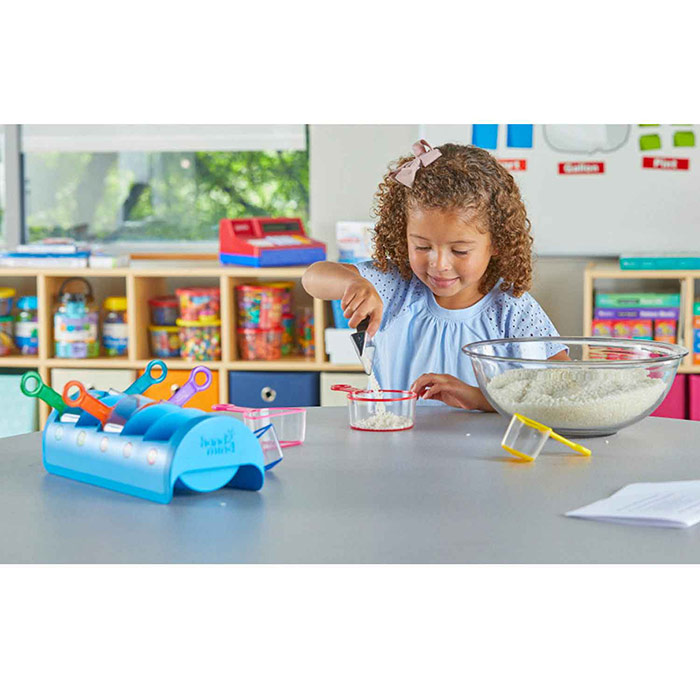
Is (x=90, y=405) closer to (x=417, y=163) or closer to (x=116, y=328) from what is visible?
(x=417, y=163)

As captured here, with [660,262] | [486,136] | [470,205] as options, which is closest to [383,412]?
[470,205]

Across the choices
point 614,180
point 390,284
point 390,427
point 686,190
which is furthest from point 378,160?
point 390,427

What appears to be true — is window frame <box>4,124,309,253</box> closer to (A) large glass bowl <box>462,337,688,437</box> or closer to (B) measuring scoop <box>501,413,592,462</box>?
(A) large glass bowl <box>462,337,688,437</box>

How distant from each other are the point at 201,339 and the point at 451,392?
181cm

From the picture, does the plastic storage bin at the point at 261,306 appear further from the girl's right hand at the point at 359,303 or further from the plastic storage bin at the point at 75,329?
the girl's right hand at the point at 359,303

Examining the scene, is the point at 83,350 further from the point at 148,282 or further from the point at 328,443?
the point at 328,443

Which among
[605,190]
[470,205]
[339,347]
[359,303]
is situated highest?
[605,190]

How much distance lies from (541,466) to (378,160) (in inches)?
91.1

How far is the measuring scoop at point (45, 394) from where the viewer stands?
109 cm

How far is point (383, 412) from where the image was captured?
1.37 meters

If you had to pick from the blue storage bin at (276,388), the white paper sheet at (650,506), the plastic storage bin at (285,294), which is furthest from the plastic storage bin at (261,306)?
the white paper sheet at (650,506)

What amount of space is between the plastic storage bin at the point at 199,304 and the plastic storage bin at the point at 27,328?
517 millimetres

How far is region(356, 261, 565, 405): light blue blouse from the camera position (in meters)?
1.84

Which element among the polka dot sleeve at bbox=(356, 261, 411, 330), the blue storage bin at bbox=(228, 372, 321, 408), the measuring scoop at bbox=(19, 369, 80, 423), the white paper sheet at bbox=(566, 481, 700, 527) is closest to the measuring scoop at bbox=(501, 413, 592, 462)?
the white paper sheet at bbox=(566, 481, 700, 527)
